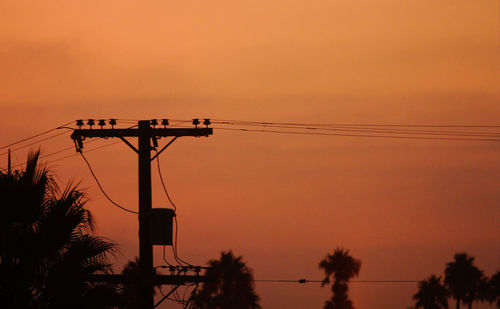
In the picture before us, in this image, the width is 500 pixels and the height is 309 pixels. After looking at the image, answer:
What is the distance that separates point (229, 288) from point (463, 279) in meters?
A: 34.3

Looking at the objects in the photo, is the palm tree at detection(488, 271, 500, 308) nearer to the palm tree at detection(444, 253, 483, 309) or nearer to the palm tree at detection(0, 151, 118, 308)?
the palm tree at detection(444, 253, 483, 309)

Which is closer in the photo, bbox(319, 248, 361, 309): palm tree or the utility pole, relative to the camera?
the utility pole

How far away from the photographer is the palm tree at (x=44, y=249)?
82.3ft

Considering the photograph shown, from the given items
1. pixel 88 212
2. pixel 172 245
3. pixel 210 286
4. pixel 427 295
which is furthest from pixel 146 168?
pixel 427 295

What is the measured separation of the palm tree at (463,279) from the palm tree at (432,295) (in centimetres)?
111

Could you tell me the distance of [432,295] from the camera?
120m

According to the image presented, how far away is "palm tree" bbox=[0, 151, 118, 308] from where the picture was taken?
25.1 m

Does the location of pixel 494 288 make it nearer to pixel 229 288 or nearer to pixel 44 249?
pixel 229 288

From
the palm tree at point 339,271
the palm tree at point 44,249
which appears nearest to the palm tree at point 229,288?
the palm tree at point 339,271

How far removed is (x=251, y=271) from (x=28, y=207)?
7075cm

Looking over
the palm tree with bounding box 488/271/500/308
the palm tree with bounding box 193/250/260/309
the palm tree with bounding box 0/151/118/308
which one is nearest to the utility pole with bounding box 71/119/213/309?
the palm tree with bounding box 0/151/118/308

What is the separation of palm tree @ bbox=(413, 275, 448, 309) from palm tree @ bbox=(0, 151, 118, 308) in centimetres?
9665

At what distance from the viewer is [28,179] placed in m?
26.1

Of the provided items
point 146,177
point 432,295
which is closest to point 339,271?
point 432,295
